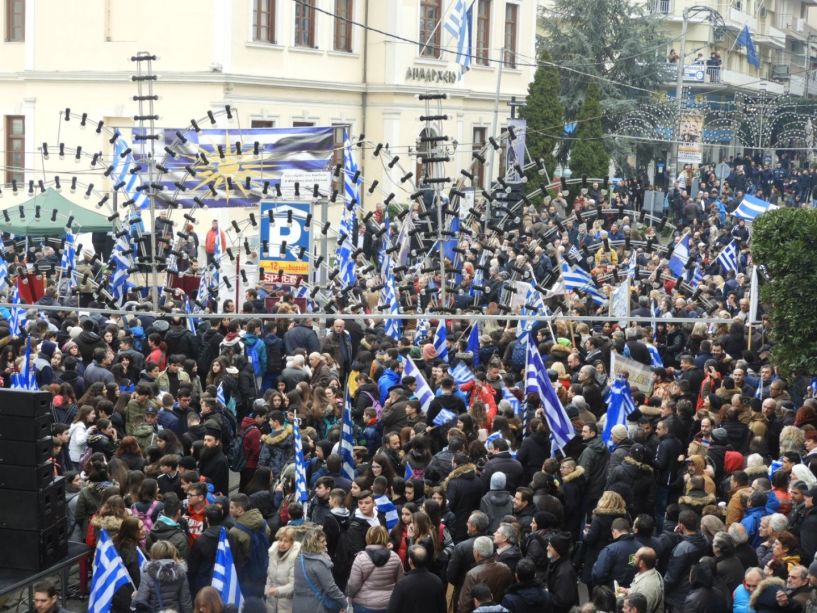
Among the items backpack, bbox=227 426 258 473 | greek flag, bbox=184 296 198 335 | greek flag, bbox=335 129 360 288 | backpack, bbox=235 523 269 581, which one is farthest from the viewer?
greek flag, bbox=335 129 360 288

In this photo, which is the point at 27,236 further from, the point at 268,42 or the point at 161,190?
the point at 268,42

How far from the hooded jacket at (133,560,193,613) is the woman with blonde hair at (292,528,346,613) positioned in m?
0.84

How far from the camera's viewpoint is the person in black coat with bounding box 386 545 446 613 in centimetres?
1013

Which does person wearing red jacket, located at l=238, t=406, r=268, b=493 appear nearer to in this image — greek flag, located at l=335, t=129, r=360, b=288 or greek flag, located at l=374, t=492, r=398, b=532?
greek flag, located at l=374, t=492, r=398, b=532

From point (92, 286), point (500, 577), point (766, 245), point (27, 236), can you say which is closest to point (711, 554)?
point (500, 577)

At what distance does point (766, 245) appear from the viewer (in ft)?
45.8

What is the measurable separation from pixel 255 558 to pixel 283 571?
0.59 meters

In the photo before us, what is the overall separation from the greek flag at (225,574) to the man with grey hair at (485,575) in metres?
1.61

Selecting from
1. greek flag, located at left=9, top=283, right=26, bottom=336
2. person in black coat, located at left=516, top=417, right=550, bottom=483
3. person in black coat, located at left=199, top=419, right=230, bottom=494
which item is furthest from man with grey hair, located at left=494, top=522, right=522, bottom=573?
greek flag, located at left=9, top=283, right=26, bottom=336

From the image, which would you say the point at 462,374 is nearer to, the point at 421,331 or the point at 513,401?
the point at 513,401

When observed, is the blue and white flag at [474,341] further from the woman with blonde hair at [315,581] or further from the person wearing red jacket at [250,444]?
the woman with blonde hair at [315,581]

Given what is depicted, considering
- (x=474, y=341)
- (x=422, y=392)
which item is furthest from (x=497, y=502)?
(x=474, y=341)

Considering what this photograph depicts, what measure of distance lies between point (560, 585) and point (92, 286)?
41.5 feet

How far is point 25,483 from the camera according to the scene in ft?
30.3
